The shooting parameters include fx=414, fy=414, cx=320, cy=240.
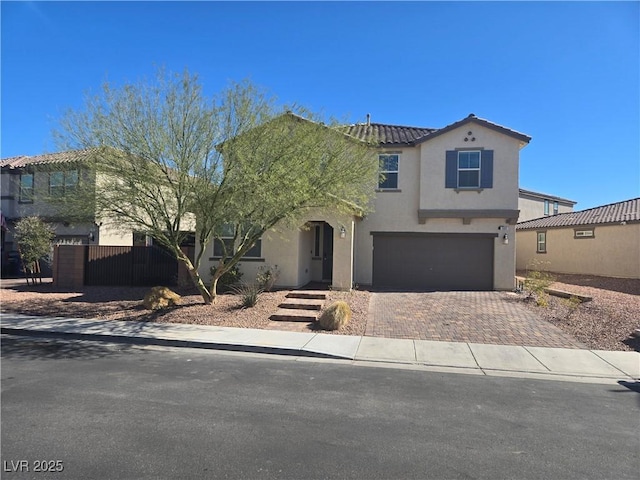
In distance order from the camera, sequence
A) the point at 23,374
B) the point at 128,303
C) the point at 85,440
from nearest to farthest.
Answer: the point at 85,440, the point at 23,374, the point at 128,303

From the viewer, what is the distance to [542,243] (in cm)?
2550

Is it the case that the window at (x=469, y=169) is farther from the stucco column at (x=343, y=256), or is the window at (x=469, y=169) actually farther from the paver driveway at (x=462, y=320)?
the stucco column at (x=343, y=256)

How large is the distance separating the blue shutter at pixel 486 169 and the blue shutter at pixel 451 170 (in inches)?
39.5

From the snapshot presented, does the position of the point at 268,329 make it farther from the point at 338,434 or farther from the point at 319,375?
the point at 338,434

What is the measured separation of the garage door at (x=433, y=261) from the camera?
1689cm

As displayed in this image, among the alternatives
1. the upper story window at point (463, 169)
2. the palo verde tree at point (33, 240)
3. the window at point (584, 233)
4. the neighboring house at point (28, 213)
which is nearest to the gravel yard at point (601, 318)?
the upper story window at point (463, 169)

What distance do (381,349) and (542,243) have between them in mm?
21122

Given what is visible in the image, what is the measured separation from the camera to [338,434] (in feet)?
14.7

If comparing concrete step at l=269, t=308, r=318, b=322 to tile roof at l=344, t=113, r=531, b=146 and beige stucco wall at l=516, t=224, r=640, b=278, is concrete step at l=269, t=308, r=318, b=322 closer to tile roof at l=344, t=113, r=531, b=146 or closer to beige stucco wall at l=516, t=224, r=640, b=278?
tile roof at l=344, t=113, r=531, b=146

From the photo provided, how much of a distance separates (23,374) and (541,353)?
9.27 m

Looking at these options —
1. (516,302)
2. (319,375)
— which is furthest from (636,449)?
(516,302)

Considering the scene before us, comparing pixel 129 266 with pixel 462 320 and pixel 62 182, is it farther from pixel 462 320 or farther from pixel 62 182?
pixel 462 320

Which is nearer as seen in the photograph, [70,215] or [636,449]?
[636,449]

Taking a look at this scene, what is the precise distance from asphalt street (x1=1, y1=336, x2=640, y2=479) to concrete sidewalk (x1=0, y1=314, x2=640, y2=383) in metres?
0.58
